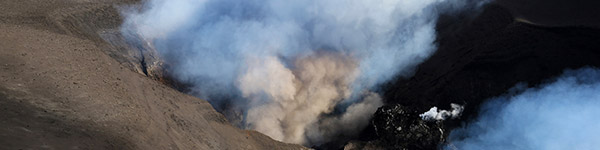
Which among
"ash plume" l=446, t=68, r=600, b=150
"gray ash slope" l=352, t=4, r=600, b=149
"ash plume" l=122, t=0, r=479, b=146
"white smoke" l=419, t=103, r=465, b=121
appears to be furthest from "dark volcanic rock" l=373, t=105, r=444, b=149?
"ash plume" l=122, t=0, r=479, b=146

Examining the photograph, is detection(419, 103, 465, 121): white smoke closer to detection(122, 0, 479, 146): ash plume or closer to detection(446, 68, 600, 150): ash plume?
detection(446, 68, 600, 150): ash plume

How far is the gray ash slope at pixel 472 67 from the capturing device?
19.8m

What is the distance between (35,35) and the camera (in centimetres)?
1630

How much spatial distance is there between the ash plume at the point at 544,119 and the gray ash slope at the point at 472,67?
0.42 metres

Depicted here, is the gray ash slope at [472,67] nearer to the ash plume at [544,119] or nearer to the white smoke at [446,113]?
the white smoke at [446,113]

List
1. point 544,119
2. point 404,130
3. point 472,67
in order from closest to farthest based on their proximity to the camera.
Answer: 1. point 544,119
2. point 404,130
3. point 472,67

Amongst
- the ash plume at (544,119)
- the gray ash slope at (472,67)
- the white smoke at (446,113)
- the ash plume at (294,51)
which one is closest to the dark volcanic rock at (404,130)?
the gray ash slope at (472,67)

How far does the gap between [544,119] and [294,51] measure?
10279 millimetres

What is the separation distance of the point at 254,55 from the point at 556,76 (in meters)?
12.2

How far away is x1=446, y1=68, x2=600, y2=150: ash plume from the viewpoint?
61.8 ft

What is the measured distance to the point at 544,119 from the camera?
19625mm

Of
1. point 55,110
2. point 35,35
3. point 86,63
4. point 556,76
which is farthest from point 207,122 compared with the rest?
point 556,76

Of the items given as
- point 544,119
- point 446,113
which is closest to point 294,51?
point 446,113

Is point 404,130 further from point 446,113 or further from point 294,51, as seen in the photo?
point 294,51
